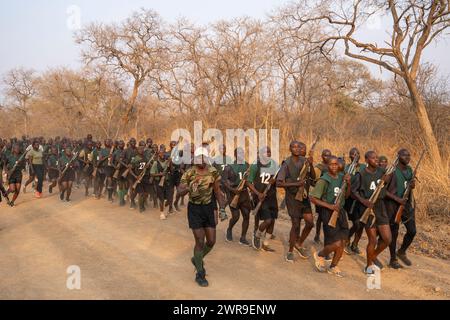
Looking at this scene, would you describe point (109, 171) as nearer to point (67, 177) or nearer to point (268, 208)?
point (67, 177)

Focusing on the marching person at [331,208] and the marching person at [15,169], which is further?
the marching person at [15,169]

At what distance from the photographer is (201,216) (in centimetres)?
532

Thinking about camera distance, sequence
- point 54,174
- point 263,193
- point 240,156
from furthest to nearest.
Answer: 1. point 54,174
2. point 240,156
3. point 263,193

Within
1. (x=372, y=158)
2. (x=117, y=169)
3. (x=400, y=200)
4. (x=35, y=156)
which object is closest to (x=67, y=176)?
(x=35, y=156)

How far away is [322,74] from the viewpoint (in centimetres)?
2097

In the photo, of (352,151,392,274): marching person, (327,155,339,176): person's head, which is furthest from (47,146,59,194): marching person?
(352,151,392,274): marching person

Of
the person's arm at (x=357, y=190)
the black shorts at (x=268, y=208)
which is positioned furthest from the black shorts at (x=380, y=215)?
the black shorts at (x=268, y=208)

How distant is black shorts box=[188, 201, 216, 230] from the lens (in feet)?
17.4

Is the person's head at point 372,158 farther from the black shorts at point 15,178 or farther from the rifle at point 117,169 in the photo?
the black shorts at point 15,178

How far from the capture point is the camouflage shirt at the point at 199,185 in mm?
5309

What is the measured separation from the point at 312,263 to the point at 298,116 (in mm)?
12500

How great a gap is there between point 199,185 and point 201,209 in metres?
0.32

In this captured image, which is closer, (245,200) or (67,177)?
(245,200)
